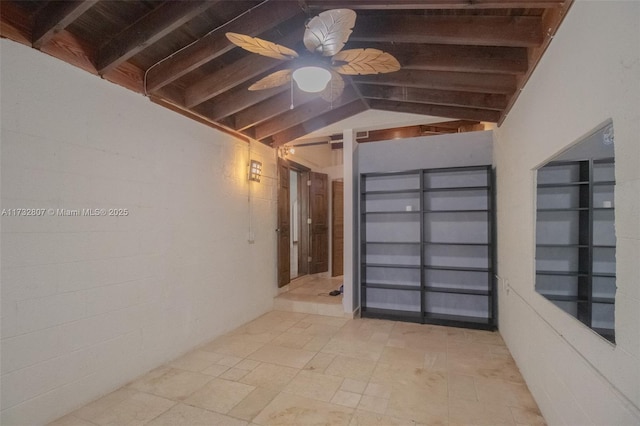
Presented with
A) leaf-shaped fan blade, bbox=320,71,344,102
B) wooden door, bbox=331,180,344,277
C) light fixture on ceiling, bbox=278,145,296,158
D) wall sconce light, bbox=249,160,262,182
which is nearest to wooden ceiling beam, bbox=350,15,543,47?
leaf-shaped fan blade, bbox=320,71,344,102

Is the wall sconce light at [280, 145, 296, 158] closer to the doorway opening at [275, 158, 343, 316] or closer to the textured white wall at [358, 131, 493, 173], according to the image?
the doorway opening at [275, 158, 343, 316]

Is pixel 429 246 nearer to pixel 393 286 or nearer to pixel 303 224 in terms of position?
pixel 393 286

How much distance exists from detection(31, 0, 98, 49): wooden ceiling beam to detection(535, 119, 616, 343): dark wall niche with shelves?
9.15 feet

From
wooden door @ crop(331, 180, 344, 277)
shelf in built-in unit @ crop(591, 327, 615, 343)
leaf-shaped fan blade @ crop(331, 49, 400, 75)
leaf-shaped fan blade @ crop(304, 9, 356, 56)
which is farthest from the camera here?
wooden door @ crop(331, 180, 344, 277)

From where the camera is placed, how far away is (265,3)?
2121mm

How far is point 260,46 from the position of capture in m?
1.79

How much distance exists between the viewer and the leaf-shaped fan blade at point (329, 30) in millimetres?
1567

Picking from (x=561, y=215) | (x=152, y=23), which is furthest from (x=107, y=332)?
(x=561, y=215)

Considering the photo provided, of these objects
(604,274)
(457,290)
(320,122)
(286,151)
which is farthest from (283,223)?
(604,274)

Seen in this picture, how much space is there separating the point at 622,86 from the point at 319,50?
1.44 m

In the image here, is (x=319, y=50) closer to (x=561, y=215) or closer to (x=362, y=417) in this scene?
(x=561, y=215)

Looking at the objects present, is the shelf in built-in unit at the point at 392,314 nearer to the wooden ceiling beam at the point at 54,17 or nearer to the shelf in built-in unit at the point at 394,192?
the shelf in built-in unit at the point at 394,192

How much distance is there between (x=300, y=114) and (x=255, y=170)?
3.21 ft

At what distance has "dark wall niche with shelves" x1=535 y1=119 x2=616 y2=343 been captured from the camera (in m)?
1.29
